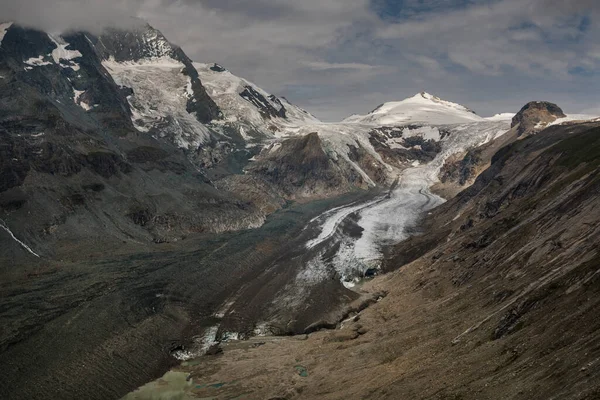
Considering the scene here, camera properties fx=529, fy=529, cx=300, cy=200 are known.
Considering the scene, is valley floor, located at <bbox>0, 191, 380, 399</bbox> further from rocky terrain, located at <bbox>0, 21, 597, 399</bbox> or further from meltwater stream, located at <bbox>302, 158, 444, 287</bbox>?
meltwater stream, located at <bbox>302, 158, 444, 287</bbox>

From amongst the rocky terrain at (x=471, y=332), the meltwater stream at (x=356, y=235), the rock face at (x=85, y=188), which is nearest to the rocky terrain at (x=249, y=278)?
the rocky terrain at (x=471, y=332)

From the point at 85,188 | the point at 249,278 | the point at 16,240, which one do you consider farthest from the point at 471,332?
the point at 85,188

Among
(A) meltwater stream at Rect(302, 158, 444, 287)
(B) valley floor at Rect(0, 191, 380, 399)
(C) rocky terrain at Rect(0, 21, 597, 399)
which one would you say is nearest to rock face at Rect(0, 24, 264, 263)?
(C) rocky terrain at Rect(0, 21, 597, 399)

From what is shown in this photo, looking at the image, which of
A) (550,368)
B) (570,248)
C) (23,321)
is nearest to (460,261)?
(570,248)

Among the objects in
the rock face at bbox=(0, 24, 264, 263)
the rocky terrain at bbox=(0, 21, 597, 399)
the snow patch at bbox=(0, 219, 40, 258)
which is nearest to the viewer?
the rocky terrain at bbox=(0, 21, 597, 399)

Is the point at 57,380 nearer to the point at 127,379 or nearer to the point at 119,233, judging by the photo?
the point at 127,379

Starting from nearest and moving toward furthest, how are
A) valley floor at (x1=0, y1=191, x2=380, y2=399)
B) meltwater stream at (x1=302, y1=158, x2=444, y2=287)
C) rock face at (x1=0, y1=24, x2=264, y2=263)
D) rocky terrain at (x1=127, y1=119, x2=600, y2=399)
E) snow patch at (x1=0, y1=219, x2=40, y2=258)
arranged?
rocky terrain at (x1=127, y1=119, x2=600, y2=399) → valley floor at (x1=0, y1=191, x2=380, y2=399) → snow patch at (x1=0, y1=219, x2=40, y2=258) → meltwater stream at (x1=302, y1=158, x2=444, y2=287) → rock face at (x1=0, y1=24, x2=264, y2=263)

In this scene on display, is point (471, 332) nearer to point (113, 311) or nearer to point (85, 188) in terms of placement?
point (113, 311)

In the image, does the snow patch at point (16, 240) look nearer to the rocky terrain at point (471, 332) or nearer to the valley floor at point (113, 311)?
the valley floor at point (113, 311)
